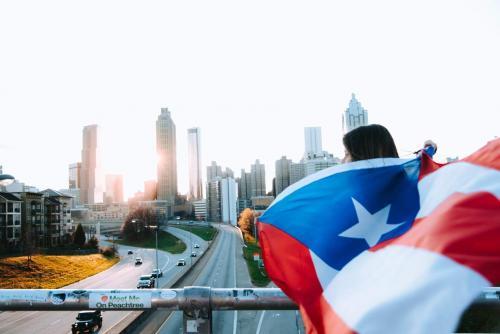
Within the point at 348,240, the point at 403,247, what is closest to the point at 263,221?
the point at 348,240

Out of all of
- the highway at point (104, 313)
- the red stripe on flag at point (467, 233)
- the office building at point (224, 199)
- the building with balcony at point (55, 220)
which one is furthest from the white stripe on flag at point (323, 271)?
the office building at point (224, 199)

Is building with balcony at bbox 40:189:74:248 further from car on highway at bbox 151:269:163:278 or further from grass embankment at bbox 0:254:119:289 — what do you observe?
car on highway at bbox 151:269:163:278

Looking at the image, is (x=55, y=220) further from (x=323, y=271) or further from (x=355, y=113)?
(x=355, y=113)

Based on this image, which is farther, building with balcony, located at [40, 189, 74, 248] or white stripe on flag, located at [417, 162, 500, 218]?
building with balcony, located at [40, 189, 74, 248]

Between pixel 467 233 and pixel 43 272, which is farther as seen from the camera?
pixel 43 272

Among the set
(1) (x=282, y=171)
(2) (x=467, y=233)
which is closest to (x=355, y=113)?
(1) (x=282, y=171)

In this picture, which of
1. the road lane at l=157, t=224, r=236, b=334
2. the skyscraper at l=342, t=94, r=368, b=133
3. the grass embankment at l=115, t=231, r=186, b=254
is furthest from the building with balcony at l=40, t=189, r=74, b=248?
the skyscraper at l=342, t=94, r=368, b=133
